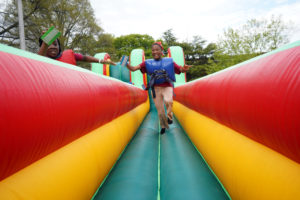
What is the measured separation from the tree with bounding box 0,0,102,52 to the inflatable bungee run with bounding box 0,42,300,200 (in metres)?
13.1

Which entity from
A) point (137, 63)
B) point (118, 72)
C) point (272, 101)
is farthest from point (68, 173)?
point (137, 63)

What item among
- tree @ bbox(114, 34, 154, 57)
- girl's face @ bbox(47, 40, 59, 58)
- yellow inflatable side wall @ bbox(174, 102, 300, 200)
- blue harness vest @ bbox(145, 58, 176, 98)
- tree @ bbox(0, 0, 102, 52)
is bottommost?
yellow inflatable side wall @ bbox(174, 102, 300, 200)

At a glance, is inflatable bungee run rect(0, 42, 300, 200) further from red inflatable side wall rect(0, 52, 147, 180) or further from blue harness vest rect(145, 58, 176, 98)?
blue harness vest rect(145, 58, 176, 98)

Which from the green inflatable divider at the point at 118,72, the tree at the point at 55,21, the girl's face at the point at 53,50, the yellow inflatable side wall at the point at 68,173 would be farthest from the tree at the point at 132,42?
the yellow inflatable side wall at the point at 68,173

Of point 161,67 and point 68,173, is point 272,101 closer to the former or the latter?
point 68,173

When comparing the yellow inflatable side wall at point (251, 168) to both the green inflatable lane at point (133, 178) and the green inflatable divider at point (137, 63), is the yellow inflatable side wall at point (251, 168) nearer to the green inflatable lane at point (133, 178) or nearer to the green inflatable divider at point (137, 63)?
the green inflatable lane at point (133, 178)

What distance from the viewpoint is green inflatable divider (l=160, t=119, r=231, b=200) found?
3.87 ft

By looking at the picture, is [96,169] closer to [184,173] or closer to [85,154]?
[85,154]

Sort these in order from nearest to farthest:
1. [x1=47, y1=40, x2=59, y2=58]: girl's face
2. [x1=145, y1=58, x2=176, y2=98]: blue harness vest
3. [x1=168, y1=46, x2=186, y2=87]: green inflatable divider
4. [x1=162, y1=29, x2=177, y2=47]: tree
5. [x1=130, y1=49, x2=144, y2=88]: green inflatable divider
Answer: [x1=47, y1=40, x2=59, y2=58]: girl's face < [x1=145, y1=58, x2=176, y2=98]: blue harness vest < [x1=130, y1=49, x2=144, y2=88]: green inflatable divider < [x1=168, y1=46, x2=186, y2=87]: green inflatable divider < [x1=162, y1=29, x2=177, y2=47]: tree

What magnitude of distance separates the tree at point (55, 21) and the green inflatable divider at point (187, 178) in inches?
513

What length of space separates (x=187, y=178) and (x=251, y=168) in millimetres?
592

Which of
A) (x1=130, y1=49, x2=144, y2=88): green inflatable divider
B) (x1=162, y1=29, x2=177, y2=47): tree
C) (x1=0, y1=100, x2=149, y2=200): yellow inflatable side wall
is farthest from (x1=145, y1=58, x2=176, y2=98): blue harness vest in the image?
(x1=162, y1=29, x2=177, y2=47): tree

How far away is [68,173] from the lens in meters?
0.91

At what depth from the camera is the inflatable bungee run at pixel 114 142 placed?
61 centimetres
